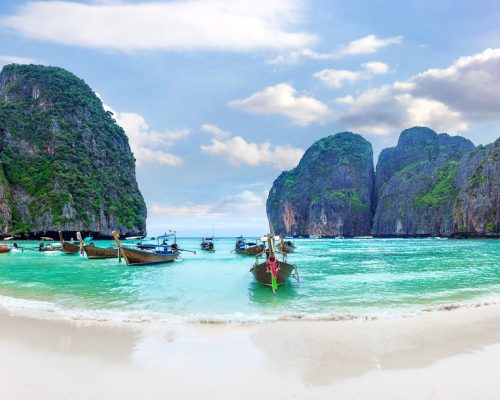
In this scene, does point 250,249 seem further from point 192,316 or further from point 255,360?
point 255,360

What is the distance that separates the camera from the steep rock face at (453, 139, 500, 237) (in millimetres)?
84438

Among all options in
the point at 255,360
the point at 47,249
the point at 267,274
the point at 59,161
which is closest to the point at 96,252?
the point at 47,249

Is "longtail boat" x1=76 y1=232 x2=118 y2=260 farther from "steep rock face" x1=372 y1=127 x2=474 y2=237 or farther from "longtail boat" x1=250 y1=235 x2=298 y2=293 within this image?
"steep rock face" x1=372 y1=127 x2=474 y2=237

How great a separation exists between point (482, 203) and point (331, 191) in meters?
88.6

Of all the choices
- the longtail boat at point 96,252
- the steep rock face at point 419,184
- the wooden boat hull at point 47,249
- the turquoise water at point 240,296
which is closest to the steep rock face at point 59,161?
the wooden boat hull at point 47,249

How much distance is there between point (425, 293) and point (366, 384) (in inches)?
A: 453

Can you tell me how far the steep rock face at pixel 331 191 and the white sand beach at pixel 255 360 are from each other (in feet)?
513

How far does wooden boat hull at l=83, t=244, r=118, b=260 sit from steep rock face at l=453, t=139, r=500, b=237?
81766 mm

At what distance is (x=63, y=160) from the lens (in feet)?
311

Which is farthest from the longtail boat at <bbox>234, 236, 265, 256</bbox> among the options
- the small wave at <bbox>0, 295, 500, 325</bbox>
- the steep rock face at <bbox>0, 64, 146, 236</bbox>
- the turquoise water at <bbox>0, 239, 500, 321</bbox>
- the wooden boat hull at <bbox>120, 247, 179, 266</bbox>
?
the steep rock face at <bbox>0, 64, 146, 236</bbox>

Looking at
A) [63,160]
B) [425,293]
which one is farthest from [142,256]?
[63,160]

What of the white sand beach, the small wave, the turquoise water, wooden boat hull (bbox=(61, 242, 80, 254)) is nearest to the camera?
the white sand beach

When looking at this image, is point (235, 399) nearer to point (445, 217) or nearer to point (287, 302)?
point (287, 302)

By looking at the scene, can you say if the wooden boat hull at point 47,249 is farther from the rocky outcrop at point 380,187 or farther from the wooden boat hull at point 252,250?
the rocky outcrop at point 380,187
